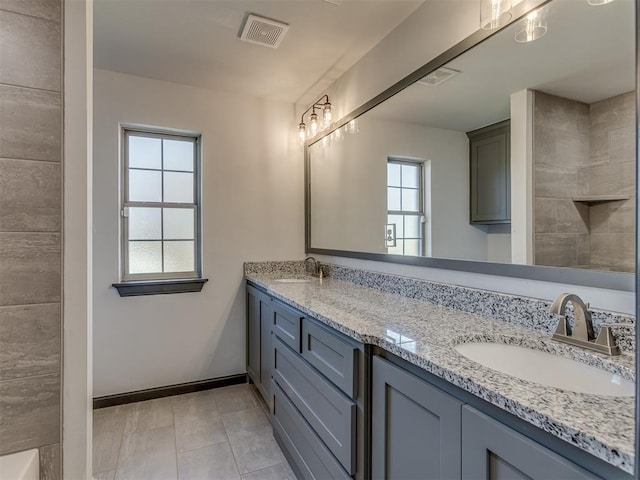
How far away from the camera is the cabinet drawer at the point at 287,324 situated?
171 centimetres

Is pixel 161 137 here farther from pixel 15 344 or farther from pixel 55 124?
pixel 15 344

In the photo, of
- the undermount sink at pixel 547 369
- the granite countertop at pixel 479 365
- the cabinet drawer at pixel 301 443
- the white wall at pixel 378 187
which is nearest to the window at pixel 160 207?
the white wall at pixel 378 187

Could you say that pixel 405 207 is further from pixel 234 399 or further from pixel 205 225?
pixel 234 399

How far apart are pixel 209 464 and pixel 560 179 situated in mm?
2160

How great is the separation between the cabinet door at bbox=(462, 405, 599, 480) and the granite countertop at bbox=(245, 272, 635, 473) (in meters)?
0.05

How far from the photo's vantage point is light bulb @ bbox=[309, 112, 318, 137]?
270 centimetres

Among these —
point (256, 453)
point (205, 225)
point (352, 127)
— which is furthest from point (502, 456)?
point (205, 225)

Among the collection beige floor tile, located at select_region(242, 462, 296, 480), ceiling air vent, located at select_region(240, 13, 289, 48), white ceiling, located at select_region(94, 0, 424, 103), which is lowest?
beige floor tile, located at select_region(242, 462, 296, 480)

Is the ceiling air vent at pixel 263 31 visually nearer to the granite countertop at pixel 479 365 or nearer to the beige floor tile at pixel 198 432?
the granite countertop at pixel 479 365

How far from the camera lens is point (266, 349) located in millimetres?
2283

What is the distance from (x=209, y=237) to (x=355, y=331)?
6.18 ft

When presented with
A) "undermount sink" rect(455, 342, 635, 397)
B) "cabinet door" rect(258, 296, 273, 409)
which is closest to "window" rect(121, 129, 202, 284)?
"cabinet door" rect(258, 296, 273, 409)

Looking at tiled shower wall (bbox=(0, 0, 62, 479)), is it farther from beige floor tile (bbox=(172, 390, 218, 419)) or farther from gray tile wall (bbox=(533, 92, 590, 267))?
gray tile wall (bbox=(533, 92, 590, 267))

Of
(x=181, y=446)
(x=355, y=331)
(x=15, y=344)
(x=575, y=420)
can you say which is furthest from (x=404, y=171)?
(x=181, y=446)
